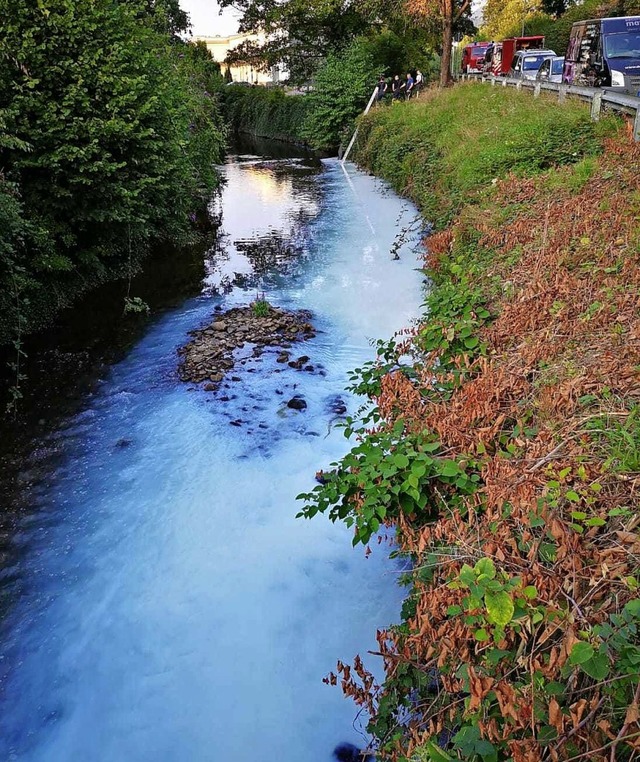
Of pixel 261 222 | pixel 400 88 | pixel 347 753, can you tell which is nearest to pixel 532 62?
pixel 400 88

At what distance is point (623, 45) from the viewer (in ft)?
52.2

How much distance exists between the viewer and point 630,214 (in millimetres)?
7484


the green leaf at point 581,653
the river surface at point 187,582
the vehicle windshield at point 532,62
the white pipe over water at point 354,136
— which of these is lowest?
the river surface at point 187,582

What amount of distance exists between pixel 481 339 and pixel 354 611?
3.14 metres

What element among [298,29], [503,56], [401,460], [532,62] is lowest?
[401,460]

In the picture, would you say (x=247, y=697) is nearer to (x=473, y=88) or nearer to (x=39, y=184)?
(x=39, y=184)

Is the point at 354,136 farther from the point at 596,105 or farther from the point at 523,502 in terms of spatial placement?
the point at 523,502

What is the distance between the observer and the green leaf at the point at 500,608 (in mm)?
2758

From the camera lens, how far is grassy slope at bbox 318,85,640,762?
2.51 m

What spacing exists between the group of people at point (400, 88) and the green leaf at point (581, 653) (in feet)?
101

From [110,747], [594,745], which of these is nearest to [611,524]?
[594,745]

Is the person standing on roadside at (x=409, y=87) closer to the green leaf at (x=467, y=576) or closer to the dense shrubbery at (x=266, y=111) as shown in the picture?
the dense shrubbery at (x=266, y=111)

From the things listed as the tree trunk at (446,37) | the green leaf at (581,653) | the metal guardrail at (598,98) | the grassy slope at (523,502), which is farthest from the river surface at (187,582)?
the tree trunk at (446,37)

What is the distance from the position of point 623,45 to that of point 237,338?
46.7ft
